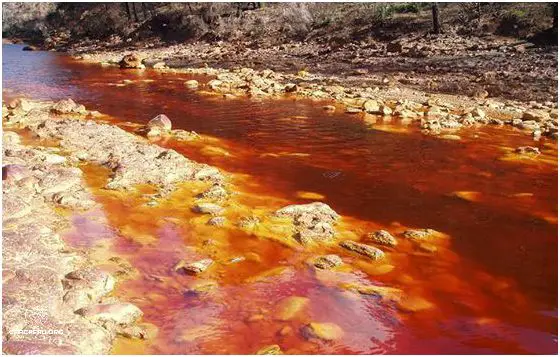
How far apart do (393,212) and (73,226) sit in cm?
497

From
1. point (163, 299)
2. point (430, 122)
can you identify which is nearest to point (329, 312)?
point (163, 299)

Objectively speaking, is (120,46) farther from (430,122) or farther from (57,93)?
(430,122)

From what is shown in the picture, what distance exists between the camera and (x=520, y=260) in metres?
6.74

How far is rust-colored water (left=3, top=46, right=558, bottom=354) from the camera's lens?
5.17m

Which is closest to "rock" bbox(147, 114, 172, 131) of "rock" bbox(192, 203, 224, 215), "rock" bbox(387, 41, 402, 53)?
"rock" bbox(192, 203, 224, 215)

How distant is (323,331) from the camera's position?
5133 mm

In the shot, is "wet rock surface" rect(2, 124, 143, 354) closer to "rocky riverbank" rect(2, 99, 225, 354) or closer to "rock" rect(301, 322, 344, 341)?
"rocky riverbank" rect(2, 99, 225, 354)

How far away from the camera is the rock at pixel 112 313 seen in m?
5.15

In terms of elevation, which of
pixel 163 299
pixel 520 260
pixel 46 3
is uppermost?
pixel 46 3

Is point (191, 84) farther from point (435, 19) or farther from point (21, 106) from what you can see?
point (435, 19)

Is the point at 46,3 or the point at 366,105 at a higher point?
the point at 46,3

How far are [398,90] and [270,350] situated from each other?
49.6 ft

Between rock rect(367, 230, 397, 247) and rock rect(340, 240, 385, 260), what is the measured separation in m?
0.31

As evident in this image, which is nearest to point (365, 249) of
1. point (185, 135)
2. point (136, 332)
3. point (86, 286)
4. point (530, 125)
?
point (136, 332)
